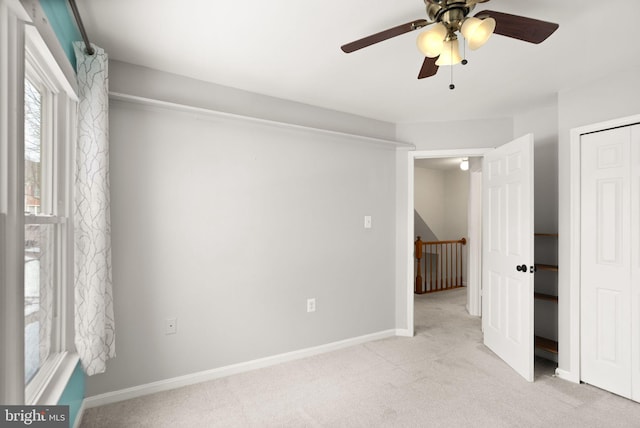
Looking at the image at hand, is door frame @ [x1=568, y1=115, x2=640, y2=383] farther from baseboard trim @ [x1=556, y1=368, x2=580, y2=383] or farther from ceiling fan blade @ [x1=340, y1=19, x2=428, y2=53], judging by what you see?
ceiling fan blade @ [x1=340, y1=19, x2=428, y2=53]

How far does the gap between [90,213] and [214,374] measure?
5.03 feet

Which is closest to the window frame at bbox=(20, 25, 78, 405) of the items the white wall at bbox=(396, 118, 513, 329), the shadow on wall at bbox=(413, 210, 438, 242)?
the white wall at bbox=(396, 118, 513, 329)

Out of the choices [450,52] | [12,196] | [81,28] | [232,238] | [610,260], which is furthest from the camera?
[232,238]

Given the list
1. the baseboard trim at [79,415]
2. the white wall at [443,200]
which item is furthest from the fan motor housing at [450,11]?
the white wall at [443,200]

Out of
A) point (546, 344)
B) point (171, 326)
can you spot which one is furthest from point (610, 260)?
point (171, 326)

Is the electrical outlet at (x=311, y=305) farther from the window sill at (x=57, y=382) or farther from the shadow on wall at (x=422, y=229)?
the shadow on wall at (x=422, y=229)

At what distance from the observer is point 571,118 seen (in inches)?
106

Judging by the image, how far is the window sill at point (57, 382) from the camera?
1502mm

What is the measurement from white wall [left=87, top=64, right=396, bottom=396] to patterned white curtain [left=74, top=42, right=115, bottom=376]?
1.27ft

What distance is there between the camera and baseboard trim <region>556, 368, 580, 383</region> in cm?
262

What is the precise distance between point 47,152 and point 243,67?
1.32 metres

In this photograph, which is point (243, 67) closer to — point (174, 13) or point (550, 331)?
point (174, 13)

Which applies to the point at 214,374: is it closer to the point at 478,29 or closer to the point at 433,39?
the point at 433,39

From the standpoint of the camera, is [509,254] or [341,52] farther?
[509,254]
